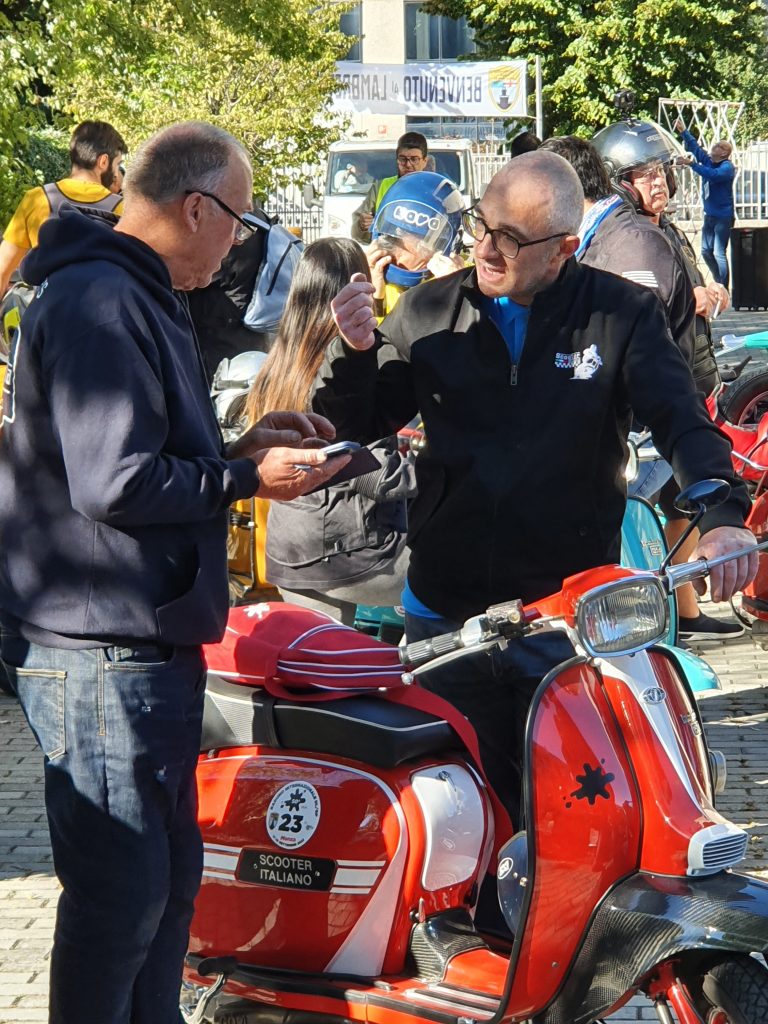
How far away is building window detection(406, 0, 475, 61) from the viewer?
4138cm

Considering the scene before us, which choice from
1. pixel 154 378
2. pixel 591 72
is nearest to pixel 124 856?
pixel 154 378

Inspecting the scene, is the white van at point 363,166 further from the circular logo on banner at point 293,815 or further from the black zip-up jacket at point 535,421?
the circular logo on banner at point 293,815

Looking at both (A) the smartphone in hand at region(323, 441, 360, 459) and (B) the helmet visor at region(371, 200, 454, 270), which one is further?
(B) the helmet visor at region(371, 200, 454, 270)

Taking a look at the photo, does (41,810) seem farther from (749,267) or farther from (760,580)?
(749,267)

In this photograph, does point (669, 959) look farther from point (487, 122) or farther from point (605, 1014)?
point (487, 122)

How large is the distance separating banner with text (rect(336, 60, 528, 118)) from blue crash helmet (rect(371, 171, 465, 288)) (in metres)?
20.3

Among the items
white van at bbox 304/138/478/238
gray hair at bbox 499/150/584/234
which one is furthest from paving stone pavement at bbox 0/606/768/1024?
white van at bbox 304/138/478/238

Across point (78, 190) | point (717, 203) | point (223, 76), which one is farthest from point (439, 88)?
point (78, 190)

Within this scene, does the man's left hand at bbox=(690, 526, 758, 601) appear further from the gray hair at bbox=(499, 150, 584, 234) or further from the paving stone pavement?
the paving stone pavement

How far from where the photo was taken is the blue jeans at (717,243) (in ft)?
63.4

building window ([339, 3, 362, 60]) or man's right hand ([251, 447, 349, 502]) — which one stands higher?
building window ([339, 3, 362, 60])

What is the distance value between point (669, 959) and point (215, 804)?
107 centimetres

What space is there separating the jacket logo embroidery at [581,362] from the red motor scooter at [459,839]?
440mm

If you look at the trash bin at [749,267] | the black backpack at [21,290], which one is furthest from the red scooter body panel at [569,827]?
the trash bin at [749,267]
